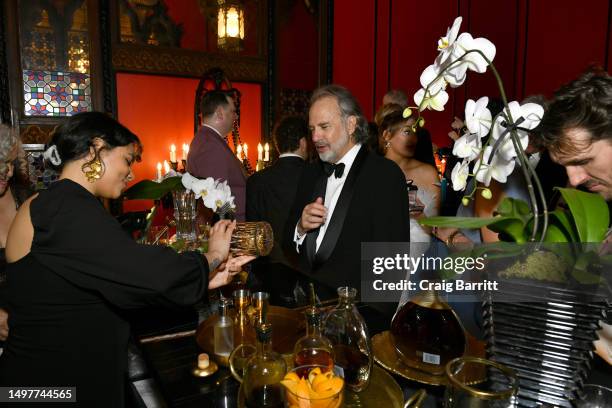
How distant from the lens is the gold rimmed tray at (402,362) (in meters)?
1.00

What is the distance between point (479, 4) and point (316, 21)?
8.29 ft

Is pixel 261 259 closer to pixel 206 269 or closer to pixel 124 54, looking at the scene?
pixel 206 269

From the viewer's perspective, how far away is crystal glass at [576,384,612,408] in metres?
0.87

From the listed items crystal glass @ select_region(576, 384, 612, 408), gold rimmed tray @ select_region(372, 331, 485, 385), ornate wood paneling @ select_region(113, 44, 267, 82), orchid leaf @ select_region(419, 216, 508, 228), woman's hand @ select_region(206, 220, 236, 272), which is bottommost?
gold rimmed tray @ select_region(372, 331, 485, 385)

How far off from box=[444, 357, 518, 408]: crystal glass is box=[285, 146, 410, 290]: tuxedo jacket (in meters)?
1.42

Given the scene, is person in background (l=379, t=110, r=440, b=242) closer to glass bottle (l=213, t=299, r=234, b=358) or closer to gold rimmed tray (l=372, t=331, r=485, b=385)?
gold rimmed tray (l=372, t=331, r=485, b=385)

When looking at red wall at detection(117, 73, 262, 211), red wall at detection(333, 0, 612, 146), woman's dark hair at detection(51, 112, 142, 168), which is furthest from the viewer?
red wall at detection(117, 73, 262, 211)

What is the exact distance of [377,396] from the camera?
3.19 feet

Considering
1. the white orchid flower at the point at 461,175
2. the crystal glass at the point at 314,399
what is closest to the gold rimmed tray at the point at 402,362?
the crystal glass at the point at 314,399

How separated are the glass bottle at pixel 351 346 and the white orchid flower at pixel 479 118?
1.51 ft

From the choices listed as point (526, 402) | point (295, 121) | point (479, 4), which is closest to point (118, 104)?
point (295, 121)

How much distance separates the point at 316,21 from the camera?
6.83 m

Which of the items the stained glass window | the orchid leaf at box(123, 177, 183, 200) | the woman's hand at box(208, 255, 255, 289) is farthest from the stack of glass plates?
the stained glass window

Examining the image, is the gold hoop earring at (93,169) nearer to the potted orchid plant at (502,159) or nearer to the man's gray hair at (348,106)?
the potted orchid plant at (502,159)
